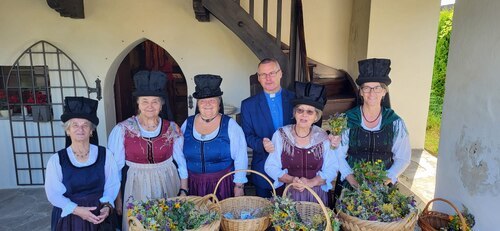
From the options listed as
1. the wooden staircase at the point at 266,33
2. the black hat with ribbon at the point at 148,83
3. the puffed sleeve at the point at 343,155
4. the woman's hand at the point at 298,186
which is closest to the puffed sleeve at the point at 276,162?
the woman's hand at the point at 298,186

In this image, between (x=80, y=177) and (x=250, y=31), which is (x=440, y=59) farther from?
(x=80, y=177)

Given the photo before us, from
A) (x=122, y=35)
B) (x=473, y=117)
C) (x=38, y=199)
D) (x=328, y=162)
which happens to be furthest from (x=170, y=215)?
(x=38, y=199)

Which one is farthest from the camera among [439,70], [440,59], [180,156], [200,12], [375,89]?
[439,70]

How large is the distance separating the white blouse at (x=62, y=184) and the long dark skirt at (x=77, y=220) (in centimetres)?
4

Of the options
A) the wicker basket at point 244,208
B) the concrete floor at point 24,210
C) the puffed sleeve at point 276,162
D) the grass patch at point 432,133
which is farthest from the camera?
the grass patch at point 432,133

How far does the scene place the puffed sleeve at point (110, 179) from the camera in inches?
84.7

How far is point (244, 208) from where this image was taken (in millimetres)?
1956

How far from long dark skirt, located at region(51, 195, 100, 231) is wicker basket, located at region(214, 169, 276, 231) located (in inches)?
31.5

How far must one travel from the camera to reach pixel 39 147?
472cm

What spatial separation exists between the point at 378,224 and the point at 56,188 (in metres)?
1.73

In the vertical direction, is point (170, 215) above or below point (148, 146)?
below

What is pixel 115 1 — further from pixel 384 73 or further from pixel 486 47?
pixel 486 47

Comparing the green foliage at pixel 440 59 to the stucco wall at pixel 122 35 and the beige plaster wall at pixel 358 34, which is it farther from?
the stucco wall at pixel 122 35

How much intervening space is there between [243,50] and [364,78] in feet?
8.77
